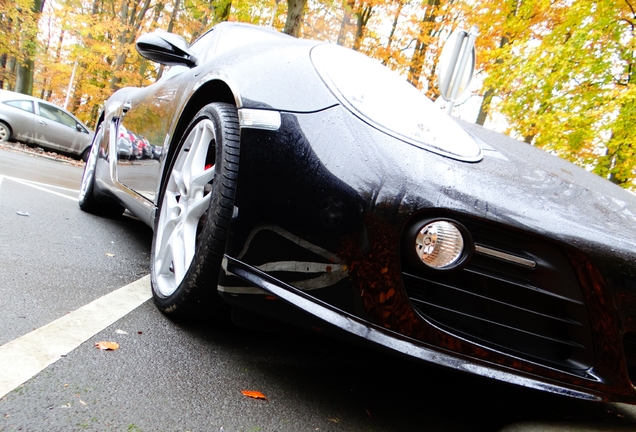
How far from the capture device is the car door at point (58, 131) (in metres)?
11.6

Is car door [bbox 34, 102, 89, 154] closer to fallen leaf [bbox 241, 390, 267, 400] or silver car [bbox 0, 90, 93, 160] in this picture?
silver car [bbox 0, 90, 93, 160]

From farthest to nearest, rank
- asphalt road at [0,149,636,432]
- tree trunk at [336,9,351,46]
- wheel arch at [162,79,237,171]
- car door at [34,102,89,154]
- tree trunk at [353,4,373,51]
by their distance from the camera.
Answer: tree trunk at [336,9,351,46]
tree trunk at [353,4,373,51]
car door at [34,102,89,154]
wheel arch at [162,79,237,171]
asphalt road at [0,149,636,432]

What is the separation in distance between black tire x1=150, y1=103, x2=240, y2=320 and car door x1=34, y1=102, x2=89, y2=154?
11.3 meters

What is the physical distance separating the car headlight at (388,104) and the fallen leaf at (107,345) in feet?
3.40

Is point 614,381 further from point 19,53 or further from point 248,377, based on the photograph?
point 19,53

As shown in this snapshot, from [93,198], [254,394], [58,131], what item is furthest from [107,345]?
[58,131]

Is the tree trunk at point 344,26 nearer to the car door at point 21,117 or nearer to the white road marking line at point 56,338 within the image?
the car door at point 21,117

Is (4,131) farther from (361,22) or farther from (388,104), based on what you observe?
(388,104)

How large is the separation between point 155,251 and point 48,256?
0.64m

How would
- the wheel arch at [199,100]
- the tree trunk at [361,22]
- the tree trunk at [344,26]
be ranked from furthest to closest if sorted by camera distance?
the tree trunk at [344,26]
the tree trunk at [361,22]
the wheel arch at [199,100]

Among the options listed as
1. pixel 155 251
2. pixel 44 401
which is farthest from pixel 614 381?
pixel 155 251

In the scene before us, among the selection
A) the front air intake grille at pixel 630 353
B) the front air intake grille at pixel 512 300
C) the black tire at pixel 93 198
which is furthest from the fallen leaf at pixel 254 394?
the black tire at pixel 93 198

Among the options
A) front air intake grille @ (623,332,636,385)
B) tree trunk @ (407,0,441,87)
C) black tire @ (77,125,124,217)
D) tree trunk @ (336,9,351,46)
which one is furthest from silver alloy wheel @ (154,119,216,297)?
tree trunk @ (336,9,351,46)

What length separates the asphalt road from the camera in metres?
1.22
